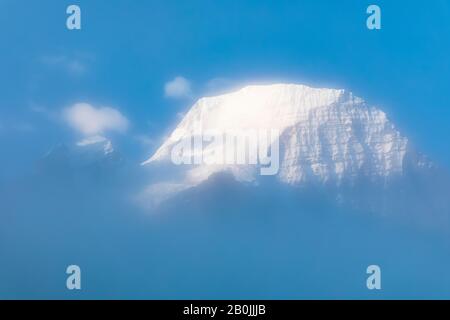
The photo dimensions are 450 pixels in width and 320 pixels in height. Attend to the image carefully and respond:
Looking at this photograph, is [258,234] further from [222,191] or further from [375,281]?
[375,281]

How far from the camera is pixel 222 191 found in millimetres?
6516

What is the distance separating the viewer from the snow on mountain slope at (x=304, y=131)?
650 centimetres

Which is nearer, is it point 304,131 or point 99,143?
point 99,143

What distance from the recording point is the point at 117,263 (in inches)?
252

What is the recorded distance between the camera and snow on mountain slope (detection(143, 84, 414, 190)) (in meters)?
6.50

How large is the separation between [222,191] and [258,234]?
0.42 meters

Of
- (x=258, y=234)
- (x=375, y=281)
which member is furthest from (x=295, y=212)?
(x=375, y=281)

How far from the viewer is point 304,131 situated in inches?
262
